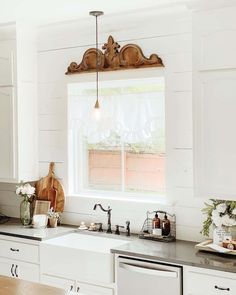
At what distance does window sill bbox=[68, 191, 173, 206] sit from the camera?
4070 mm

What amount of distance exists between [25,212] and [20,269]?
0.57 meters

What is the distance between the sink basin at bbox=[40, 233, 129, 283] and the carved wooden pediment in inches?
56.2

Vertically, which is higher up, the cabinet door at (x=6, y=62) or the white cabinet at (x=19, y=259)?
the cabinet door at (x=6, y=62)

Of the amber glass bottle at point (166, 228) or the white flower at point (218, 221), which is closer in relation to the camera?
the white flower at point (218, 221)

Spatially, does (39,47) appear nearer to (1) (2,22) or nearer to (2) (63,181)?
(1) (2,22)

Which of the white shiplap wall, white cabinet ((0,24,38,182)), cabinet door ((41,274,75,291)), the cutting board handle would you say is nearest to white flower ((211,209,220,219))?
the white shiplap wall

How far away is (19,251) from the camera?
407cm

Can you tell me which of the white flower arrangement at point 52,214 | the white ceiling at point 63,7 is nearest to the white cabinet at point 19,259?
the white flower arrangement at point 52,214

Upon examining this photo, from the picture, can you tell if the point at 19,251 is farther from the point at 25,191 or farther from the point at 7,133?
the point at 7,133

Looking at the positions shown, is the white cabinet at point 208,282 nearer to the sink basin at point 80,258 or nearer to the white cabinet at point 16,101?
the sink basin at point 80,258

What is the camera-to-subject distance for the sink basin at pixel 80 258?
3588 millimetres

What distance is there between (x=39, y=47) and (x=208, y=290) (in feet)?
8.80

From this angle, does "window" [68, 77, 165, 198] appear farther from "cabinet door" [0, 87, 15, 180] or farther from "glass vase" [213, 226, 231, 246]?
"glass vase" [213, 226, 231, 246]

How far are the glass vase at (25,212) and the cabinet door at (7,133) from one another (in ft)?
0.87
